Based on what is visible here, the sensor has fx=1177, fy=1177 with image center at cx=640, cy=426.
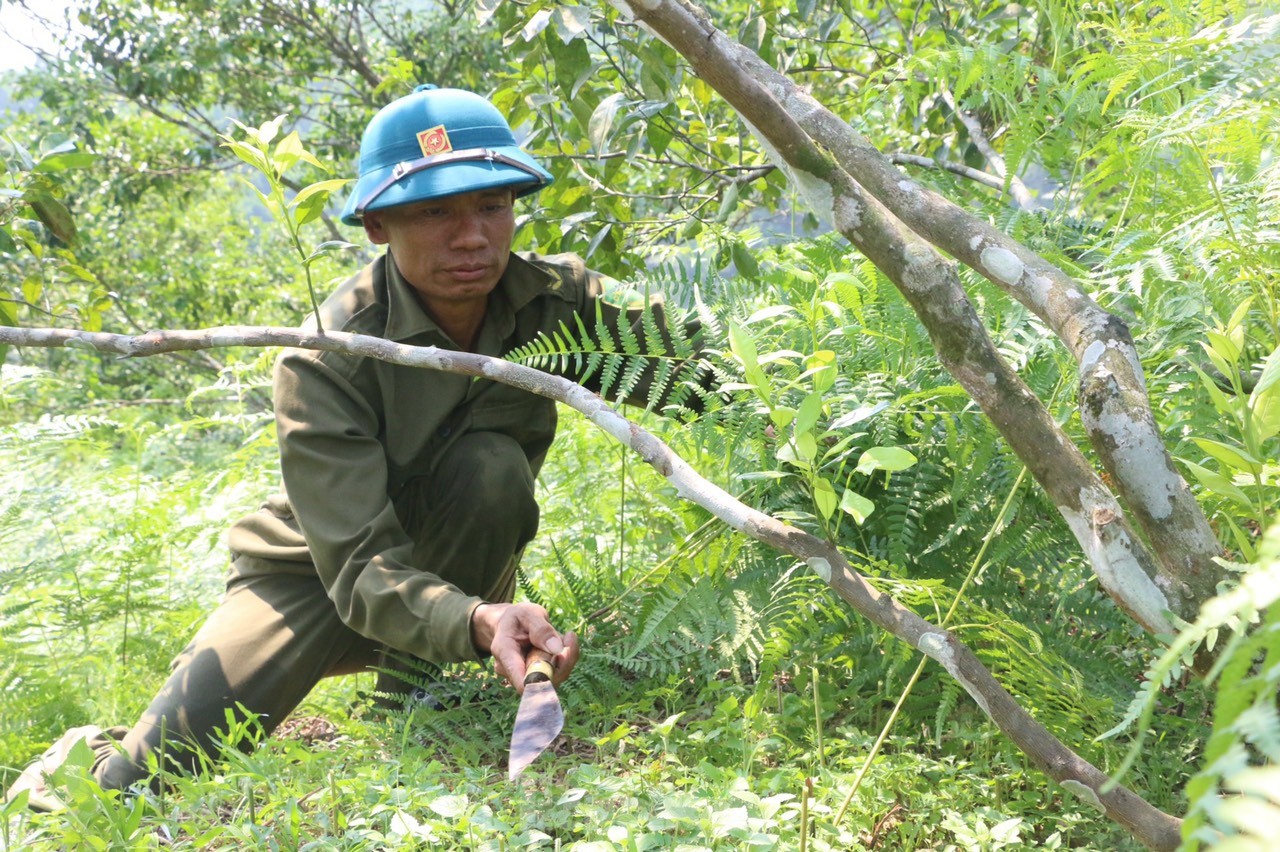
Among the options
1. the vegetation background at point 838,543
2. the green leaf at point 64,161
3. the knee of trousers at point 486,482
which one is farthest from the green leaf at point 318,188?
the knee of trousers at point 486,482

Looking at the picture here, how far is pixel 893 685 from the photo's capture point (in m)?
2.33

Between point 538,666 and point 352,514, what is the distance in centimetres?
76

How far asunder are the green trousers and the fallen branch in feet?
2.65

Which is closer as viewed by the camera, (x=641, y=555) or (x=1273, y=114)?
(x=1273, y=114)

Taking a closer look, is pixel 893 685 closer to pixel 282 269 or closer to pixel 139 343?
pixel 139 343

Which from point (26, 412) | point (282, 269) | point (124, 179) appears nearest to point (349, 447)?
point (124, 179)

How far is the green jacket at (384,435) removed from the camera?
2.44 metres

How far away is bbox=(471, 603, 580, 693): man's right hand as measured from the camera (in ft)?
6.97

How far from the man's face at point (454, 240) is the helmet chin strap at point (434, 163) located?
76 millimetres

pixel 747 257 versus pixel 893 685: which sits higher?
pixel 747 257

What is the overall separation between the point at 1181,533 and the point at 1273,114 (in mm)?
671

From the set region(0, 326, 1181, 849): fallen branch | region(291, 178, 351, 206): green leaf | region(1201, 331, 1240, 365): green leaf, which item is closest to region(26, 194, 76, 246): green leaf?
region(0, 326, 1181, 849): fallen branch

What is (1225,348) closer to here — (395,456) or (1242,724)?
(1242,724)

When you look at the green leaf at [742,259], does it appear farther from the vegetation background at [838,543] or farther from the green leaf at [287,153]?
the green leaf at [287,153]
